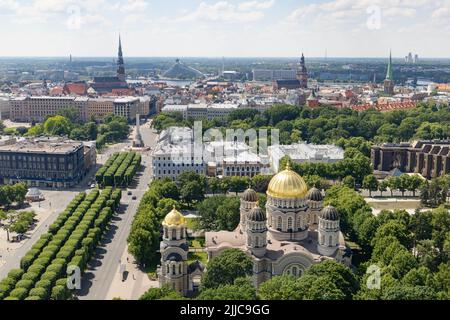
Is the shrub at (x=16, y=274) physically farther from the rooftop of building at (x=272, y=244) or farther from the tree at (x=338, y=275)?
the tree at (x=338, y=275)

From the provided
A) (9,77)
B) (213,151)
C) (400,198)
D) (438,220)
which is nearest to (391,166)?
(400,198)

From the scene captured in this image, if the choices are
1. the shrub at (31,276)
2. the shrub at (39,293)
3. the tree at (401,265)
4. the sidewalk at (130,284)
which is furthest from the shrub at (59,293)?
the tree at (401,265)

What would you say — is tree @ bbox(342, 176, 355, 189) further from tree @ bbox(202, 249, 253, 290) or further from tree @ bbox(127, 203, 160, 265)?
tree @ bbox(202, 249, 253, 290)

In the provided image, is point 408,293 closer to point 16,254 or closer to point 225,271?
point 225,271

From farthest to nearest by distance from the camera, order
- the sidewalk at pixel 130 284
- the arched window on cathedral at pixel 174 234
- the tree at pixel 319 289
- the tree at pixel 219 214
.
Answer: the tree at pixel 219 214, the arched window on cathedral at pixel 174 234, the sidewalk at pixel 130 284, the tree at pixel 319 289

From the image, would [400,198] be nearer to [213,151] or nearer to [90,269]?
[213,151]

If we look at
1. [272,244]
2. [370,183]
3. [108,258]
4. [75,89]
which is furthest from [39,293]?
[75,89]
